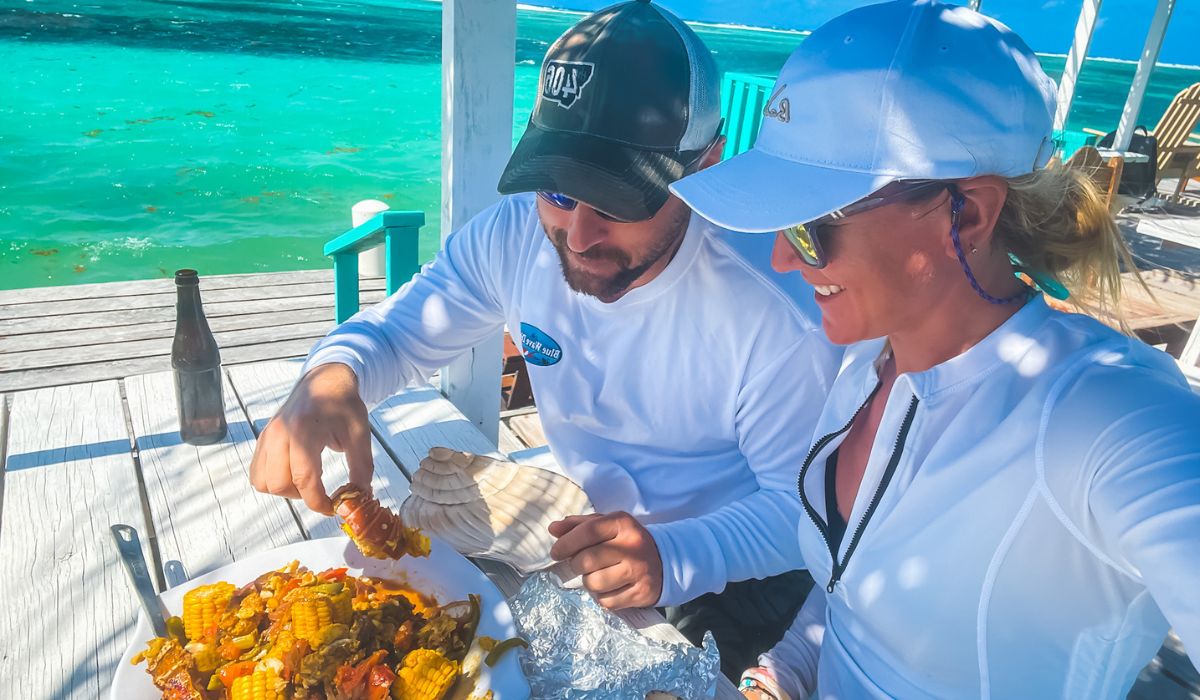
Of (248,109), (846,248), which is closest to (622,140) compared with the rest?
A: (846,248)

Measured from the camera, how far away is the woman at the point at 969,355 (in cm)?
86

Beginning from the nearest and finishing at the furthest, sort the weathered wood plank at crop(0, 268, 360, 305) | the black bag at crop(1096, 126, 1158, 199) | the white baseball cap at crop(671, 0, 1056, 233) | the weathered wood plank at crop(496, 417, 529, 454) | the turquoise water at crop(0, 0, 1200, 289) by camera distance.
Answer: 1. the white baseball cap at crop(671, 0, 1056, 233)
2. the weathered wood plank at crop(496, 417, 529, 454)
3. the weathered wood plank at crop(0, 268, 360, 305)
4. the black bag at crop(1096, 126, 1158, 199)
5. the turquoise water at crop(0, 0, 1200, 289)

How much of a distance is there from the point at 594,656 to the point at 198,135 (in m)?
24.2

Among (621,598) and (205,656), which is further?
(621,598)

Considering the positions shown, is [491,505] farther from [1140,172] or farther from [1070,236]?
[1140,172]

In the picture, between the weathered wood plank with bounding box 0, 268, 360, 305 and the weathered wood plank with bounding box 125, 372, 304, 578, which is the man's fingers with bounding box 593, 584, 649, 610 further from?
the weathered wood plank with bounding box 0, 268, 360, 305

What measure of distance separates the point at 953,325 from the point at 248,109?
27.1m

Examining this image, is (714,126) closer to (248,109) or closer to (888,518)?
(888,518)

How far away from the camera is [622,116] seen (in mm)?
1329

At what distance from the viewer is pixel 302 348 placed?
482 centimetres

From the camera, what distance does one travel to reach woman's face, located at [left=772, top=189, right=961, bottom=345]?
925mm

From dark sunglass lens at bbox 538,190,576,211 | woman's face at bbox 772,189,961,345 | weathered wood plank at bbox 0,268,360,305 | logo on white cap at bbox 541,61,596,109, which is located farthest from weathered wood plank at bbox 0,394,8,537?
weathered wood plank at bbox 0,268,360,305

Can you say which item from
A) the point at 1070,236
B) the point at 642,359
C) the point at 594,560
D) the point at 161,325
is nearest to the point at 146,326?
the point at 161,325

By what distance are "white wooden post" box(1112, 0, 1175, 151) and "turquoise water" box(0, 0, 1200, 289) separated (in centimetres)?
295
